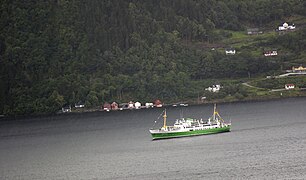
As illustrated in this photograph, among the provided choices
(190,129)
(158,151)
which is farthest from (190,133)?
(158,151)

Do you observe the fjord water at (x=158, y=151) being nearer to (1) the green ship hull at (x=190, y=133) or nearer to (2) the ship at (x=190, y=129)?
(1) the green ship hull at (x=190, y=133)

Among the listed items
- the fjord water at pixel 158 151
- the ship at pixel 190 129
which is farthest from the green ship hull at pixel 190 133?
the fjord water at pixel 158 151

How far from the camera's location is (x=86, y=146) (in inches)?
5413

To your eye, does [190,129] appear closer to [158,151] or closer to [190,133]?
[190,133]

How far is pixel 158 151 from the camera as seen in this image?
12194 cm

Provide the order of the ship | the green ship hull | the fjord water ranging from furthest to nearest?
the ship < the green ship hull < the fjord water

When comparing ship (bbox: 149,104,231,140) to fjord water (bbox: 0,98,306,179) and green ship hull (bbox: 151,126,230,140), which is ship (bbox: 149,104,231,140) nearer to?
green ship hull (bbox: 151,126,230,140)

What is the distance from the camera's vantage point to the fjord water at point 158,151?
98.4 m

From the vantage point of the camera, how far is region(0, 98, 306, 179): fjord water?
98375 mm

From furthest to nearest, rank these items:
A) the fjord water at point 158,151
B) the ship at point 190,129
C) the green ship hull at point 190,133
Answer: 1. the ship at point 190,129
2. the green ship hull at point 190,133
3. the fjord water at point 158,151

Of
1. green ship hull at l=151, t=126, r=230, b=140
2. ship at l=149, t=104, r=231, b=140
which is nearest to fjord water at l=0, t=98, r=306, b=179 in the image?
green ship hull at l=151, t=126, r=230, b=140

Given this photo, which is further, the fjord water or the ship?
the ship

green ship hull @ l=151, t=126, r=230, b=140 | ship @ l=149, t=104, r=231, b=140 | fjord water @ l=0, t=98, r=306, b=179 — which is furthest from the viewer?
ship @ l=149, t=104, r=231, b=140

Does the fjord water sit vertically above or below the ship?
below
